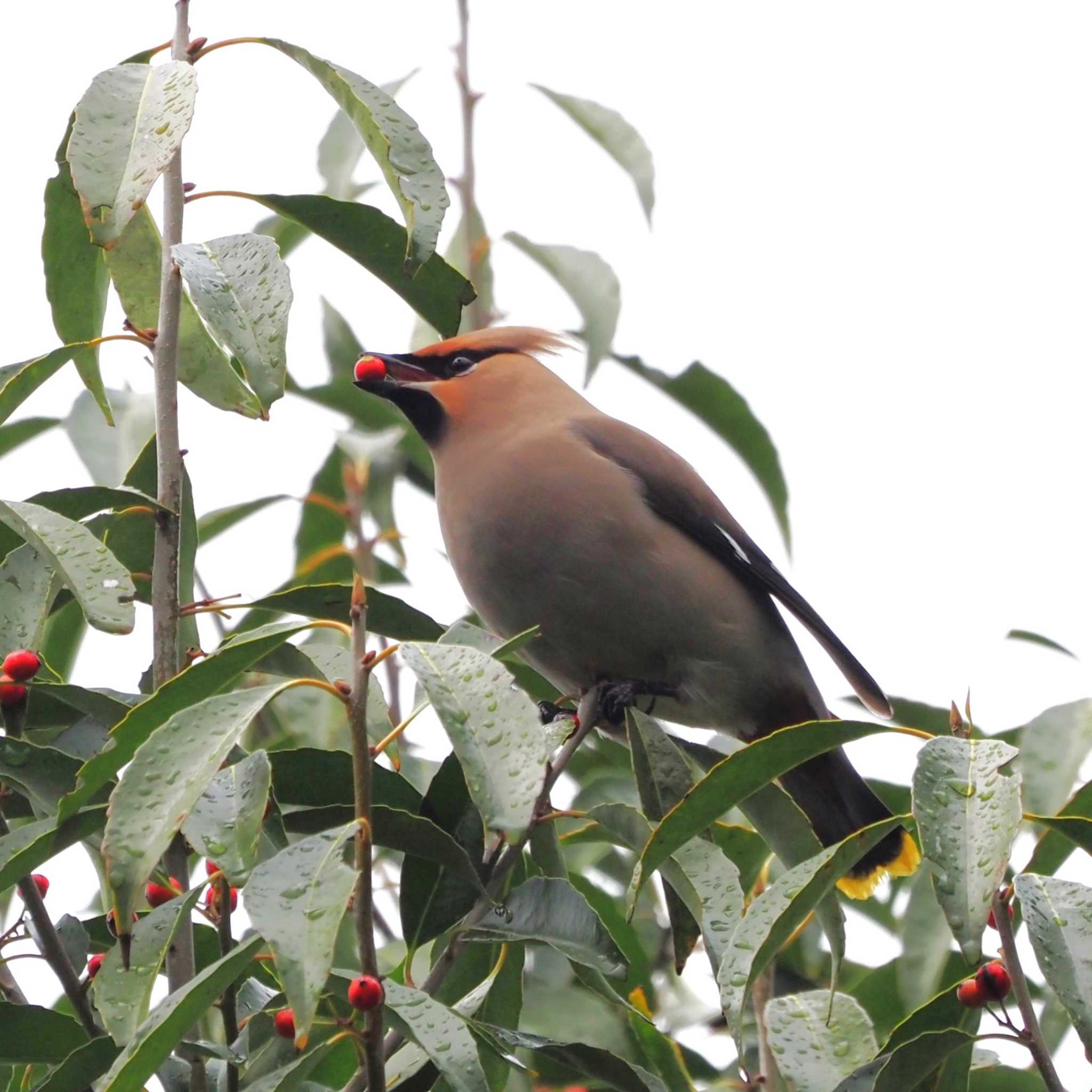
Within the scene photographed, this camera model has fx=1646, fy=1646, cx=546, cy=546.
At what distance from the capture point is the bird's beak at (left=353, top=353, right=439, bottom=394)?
3.39 meters

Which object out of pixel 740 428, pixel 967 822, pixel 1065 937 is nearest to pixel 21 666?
pixel 967 822

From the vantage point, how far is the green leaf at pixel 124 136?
68.9 inches

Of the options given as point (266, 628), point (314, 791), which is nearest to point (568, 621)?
point (314, 791)

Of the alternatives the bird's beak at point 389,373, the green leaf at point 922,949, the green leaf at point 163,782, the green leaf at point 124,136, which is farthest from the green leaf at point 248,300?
the bird's beak at point 389,373

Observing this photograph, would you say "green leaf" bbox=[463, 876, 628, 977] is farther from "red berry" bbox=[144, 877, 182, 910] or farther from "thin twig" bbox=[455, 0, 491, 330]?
"thin twig" bbox=[455, 0, 491, 330]

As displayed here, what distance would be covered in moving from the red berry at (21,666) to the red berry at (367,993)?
570mm

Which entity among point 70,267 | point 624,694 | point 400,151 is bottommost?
point 624,694

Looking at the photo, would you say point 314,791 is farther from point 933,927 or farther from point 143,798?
point 933,927

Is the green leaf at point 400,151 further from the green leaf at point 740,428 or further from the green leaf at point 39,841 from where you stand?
the green leaf at point 740,428

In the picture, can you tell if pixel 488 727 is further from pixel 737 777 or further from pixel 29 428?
pixel 29 428

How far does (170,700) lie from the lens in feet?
5.29

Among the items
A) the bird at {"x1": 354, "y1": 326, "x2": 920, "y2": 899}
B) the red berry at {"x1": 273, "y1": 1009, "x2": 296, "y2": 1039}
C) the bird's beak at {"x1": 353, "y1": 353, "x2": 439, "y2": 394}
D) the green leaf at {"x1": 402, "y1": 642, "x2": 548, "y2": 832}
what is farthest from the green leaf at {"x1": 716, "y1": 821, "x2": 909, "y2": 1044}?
the bird's beak at {"x1": 353, "y1": 353, "x2": 439, "y2": 394}

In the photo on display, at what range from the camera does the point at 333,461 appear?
3.78m

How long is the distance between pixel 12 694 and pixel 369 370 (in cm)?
162
